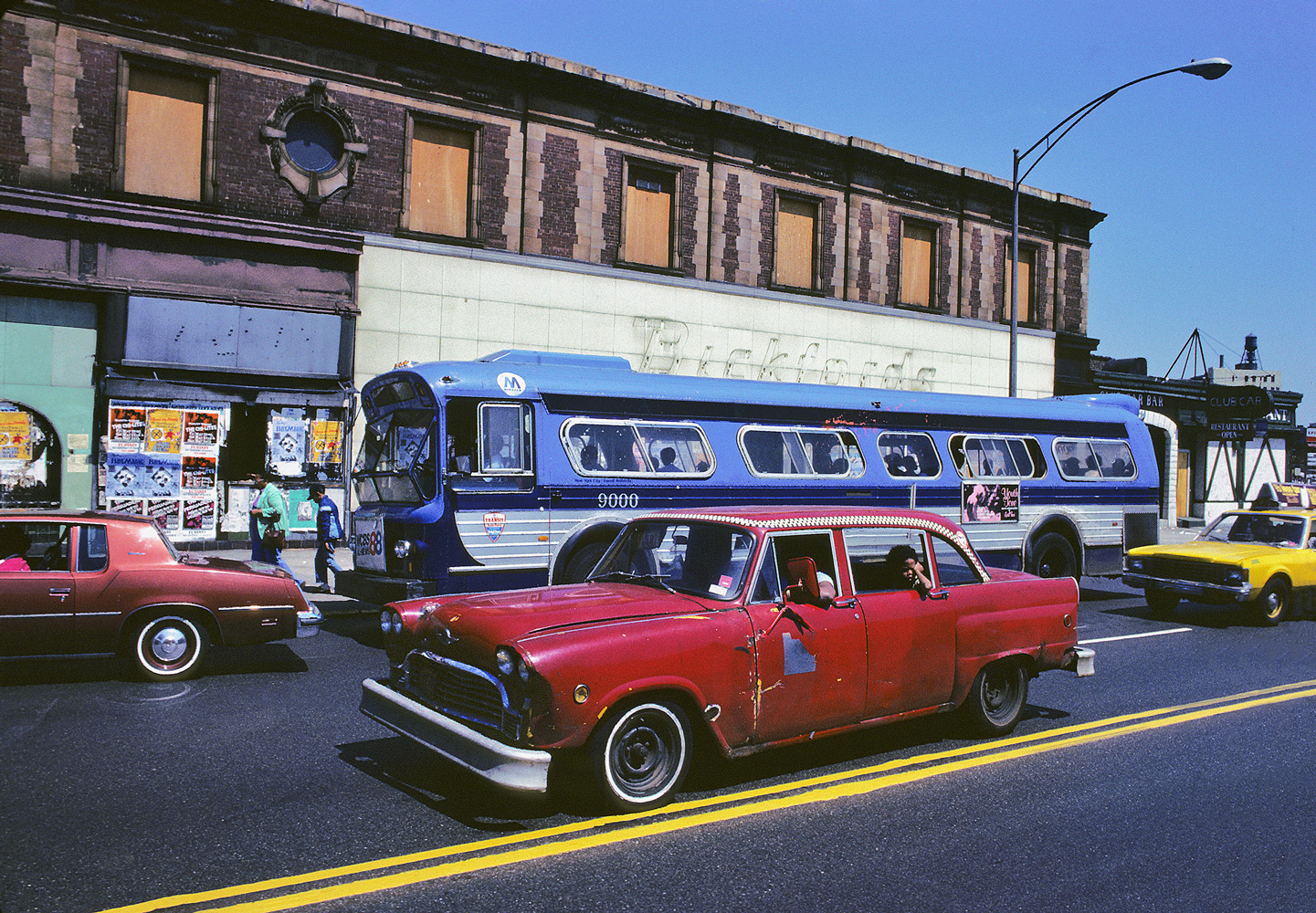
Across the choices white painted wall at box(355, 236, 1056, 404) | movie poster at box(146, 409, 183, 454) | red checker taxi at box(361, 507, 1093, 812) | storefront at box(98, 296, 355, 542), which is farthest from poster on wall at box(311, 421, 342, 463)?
red checker taxi at box(361, 507, 1093, 812)

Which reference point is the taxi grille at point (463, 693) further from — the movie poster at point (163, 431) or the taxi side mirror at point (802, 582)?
the movie poster at point (163, 431)

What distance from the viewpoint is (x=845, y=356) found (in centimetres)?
2545

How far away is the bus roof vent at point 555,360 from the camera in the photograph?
11.2 metres

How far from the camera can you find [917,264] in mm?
27203

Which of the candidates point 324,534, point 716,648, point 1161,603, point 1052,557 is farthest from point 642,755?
point 1052,557

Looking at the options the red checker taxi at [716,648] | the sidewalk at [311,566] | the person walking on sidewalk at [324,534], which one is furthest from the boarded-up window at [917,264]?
the red checker taxi at [716,648]

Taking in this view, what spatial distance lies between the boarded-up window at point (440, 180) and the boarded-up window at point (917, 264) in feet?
41.9

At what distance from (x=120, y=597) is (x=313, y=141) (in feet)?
43.8

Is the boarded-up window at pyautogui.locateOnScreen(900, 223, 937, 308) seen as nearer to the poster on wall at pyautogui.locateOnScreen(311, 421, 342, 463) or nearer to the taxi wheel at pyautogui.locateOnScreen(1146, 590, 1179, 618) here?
the taxi wheel at pyautogui.locateOnScreen(1146, 590, 1179, 618)

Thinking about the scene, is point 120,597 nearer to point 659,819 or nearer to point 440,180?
point 659,819

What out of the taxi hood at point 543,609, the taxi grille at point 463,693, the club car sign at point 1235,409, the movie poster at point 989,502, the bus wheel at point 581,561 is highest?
the club car sign at point 1235,409

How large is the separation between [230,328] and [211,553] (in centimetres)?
418

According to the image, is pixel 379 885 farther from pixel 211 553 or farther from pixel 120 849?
pixel 211 553

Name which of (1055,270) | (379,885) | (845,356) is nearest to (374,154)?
(845,356)
